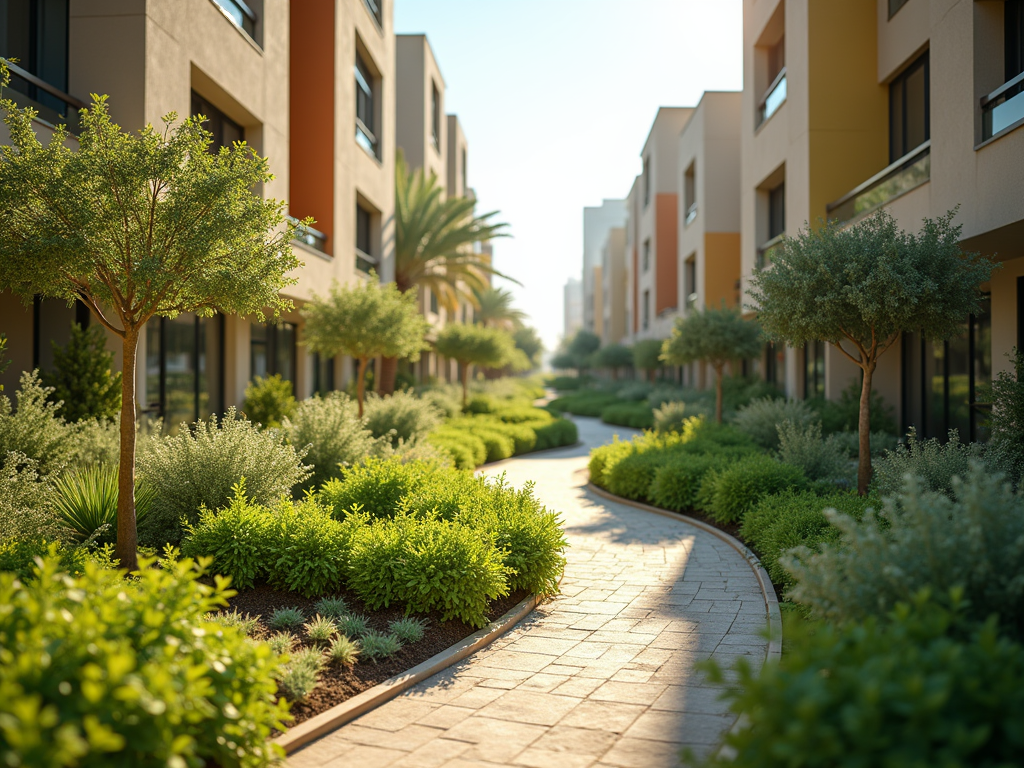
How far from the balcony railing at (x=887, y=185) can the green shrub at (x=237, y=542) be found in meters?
8.89

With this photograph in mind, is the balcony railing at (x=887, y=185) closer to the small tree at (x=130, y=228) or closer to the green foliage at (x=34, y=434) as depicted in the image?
the small tree at (x=130, y=228)

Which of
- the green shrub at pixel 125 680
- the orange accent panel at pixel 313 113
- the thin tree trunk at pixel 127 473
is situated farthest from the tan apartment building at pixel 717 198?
the green shrub at pixel 125 680

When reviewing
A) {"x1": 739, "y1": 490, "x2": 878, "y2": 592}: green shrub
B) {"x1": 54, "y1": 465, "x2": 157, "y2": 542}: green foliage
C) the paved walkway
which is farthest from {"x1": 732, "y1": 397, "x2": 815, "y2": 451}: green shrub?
{"x1": 54, "y1": 465, "x2": 157, "y2": 542}: green foliage

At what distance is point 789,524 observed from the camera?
6.69 metres

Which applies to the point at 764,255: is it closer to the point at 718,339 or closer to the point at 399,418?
the point at 718,339

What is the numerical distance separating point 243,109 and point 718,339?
11.5 metres

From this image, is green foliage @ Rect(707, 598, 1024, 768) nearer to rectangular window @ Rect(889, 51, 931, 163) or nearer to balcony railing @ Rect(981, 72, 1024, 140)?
balcony railing @ Rect(981, 72, 1024, 140)

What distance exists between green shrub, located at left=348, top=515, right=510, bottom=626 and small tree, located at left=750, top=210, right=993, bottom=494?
507 centimetres

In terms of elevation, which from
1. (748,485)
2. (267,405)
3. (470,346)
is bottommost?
(748,485)

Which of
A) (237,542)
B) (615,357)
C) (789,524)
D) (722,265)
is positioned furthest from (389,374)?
(615,357)

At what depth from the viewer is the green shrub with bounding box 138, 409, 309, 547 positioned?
645 centimetres

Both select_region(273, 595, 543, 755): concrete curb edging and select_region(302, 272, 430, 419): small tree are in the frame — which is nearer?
select_region(273, 595, 543, 755): concrete curb edging

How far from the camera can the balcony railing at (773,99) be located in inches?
626

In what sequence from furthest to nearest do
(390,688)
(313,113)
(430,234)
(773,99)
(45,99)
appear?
1. (430,234)
2. (773,99)
3. (313,113)
4. (45,99)
5. (390,688)
